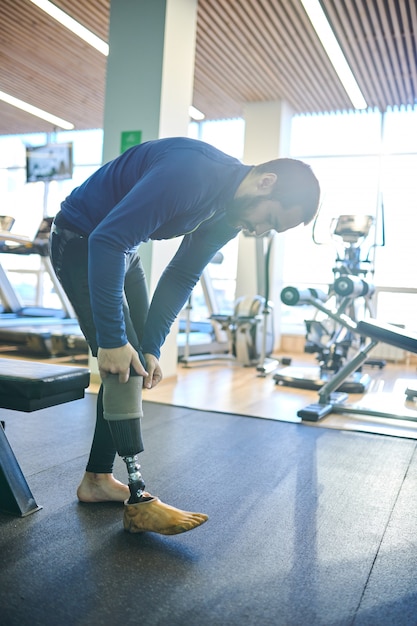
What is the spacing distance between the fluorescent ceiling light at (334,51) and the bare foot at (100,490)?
178 inches

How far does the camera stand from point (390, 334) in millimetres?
2779

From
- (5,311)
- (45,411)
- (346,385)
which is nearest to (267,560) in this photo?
(45,411)

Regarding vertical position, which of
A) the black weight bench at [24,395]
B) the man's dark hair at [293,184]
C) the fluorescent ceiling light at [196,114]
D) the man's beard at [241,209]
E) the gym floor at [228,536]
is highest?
the fluorescent ceiling light at [196,114]

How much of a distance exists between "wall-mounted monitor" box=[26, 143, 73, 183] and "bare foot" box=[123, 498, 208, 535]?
551cm

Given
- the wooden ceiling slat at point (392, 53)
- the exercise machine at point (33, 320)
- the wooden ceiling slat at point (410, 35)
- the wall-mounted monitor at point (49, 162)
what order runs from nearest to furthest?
the wooden ceiling slat at point (410, 35) → the wooden ceiling slat at point (392, 53) → the exercise machine at point (33, 320) → the wall-mounted monitor at point (49, 162)

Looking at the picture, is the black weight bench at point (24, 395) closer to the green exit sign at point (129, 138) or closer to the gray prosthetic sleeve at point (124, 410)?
the gray prosthetic sleeve at point (124, 410)

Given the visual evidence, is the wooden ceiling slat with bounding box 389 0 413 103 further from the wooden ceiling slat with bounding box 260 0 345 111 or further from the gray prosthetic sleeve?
the gray prosthetic sleeve

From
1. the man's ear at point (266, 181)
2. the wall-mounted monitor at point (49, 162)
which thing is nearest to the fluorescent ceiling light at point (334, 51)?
the wall-mounted monitor at point (49, 162)

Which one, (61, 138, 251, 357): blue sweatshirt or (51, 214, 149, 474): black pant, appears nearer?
(61, 138, 251, 357): blue sweatshirt

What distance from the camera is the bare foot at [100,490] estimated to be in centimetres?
186

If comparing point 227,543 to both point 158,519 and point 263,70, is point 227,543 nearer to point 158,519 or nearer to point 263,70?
point 158,519

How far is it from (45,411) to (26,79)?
5.38 meters

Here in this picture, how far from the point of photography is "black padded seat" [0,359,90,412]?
5.19 feet

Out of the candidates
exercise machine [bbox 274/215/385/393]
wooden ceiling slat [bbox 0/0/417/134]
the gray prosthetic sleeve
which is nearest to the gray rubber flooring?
the gray prosthetic sleeve
